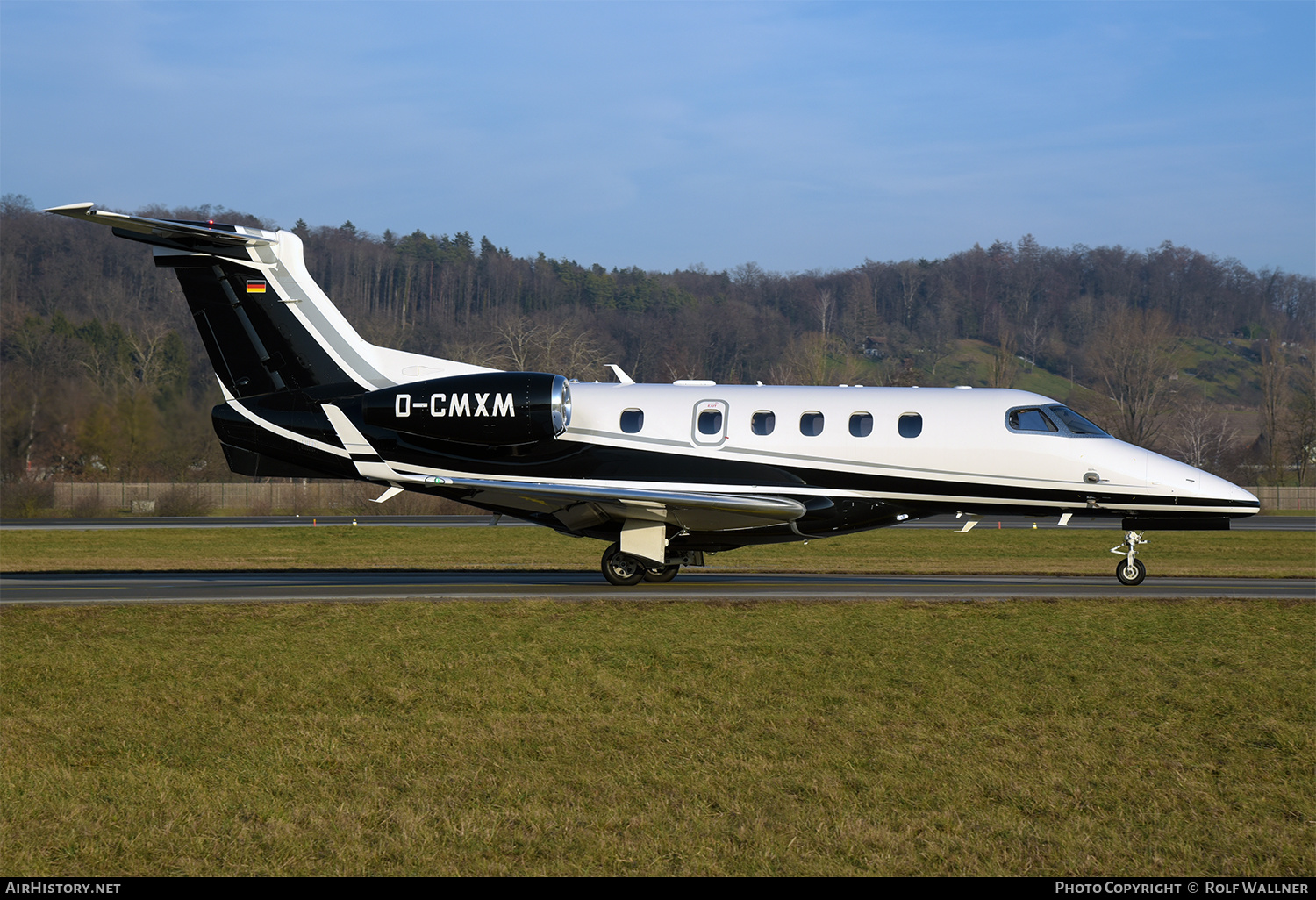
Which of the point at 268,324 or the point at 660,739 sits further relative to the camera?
the point at 268,324

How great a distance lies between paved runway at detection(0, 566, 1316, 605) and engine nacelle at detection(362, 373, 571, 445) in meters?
2.71

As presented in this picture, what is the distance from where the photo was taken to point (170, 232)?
61.9 ft

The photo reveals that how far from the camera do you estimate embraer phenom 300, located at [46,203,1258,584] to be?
18812 mm

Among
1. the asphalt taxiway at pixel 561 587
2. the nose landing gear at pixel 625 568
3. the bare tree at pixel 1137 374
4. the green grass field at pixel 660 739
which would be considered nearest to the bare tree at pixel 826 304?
the bare tree at pixel 1137 374

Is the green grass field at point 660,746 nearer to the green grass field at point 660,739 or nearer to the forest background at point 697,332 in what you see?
the green grass field at point 660,739

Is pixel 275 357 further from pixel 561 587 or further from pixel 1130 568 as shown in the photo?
pixel 1130 568

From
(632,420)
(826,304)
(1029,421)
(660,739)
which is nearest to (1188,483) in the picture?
(1029,421)

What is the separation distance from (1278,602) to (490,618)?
1184cm

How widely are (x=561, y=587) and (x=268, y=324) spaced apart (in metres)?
7.08

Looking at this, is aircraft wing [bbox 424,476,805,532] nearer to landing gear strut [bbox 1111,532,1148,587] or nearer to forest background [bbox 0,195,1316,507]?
landing gear strut [bbox 1111,532,1148,587]

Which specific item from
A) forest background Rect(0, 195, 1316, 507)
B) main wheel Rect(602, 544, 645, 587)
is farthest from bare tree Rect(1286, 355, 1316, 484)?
main wheel Rect(602, 544, 645, 587)

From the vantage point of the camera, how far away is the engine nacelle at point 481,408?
19.2m

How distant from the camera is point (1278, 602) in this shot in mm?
16922

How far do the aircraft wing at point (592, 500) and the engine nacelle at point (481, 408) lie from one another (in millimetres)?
690
